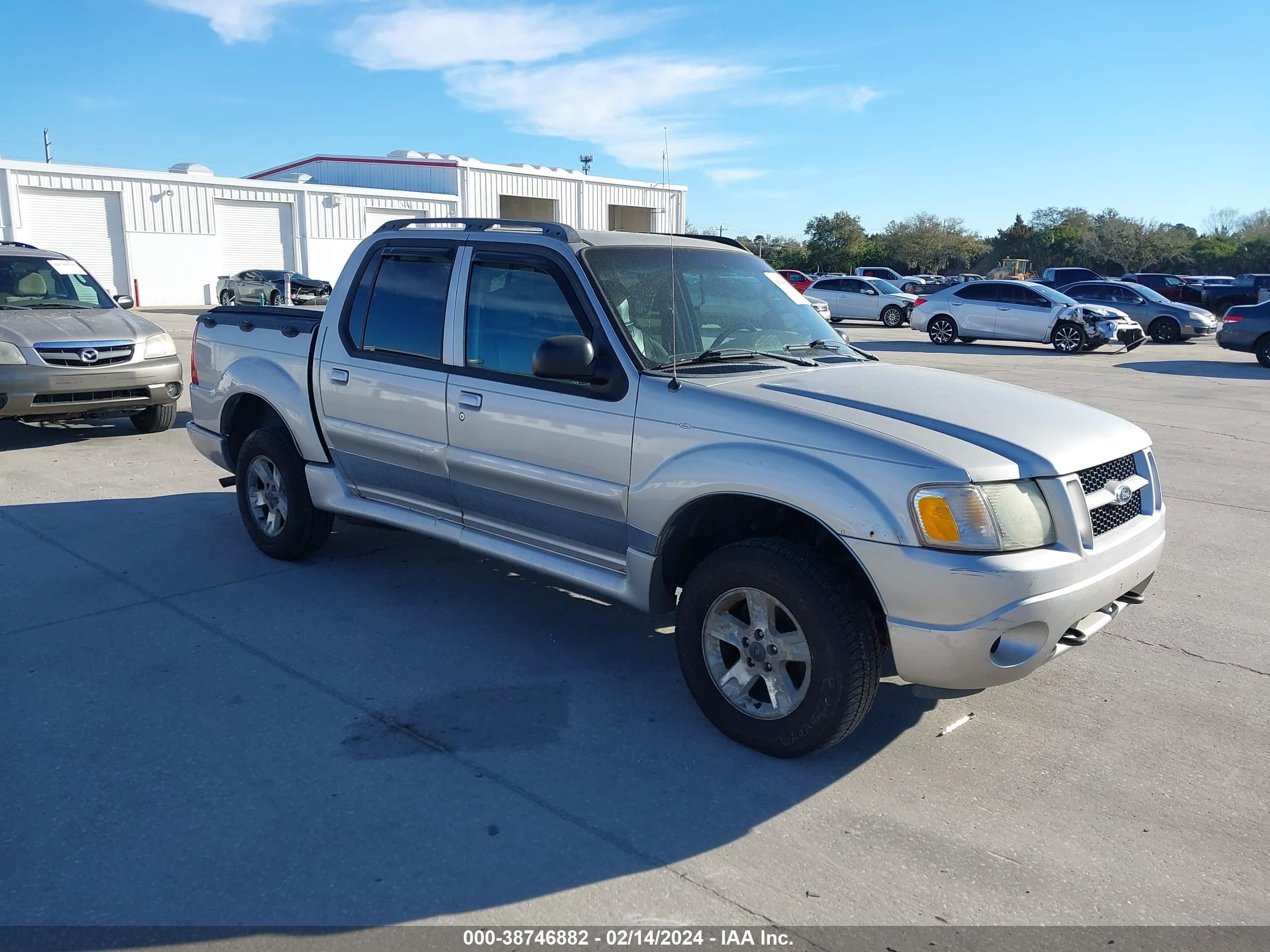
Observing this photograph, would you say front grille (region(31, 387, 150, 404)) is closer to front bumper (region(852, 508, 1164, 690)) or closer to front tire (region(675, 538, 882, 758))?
front tire (region(675, 538, 882, 758))

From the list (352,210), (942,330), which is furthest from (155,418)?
(352,210)

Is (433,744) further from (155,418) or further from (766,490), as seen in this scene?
(155,418)

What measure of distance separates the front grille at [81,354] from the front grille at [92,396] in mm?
259

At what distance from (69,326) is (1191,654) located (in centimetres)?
957

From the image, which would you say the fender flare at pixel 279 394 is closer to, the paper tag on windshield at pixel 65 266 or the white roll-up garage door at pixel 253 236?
the paper tag on windshield at pixel 65 266

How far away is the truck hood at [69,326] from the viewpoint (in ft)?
30.0

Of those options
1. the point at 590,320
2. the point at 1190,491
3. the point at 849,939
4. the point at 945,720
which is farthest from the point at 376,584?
the point at 1190,491

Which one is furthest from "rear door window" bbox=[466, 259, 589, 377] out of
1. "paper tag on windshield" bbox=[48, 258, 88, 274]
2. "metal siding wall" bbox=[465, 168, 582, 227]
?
"metal siding wall" bbox=[465, 168, 582, 227]

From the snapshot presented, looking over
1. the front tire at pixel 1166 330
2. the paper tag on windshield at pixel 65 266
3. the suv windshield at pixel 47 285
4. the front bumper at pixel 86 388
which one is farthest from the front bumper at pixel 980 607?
the front tire at pixel 1166 330

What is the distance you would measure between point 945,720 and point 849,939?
1.57 metres

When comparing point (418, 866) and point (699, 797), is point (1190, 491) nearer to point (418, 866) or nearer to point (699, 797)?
point (699, 797)

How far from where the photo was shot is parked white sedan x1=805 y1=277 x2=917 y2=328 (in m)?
30.9

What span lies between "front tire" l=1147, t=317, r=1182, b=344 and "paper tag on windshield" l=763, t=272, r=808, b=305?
80.7ft

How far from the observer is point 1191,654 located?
4.92 meters
